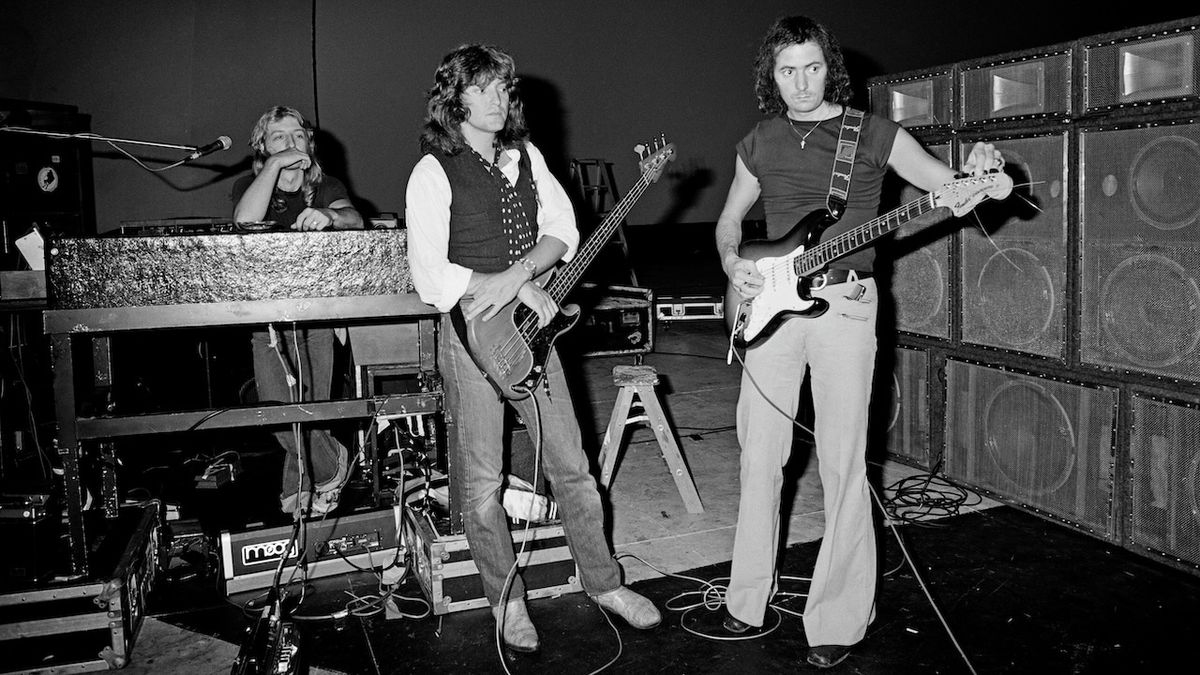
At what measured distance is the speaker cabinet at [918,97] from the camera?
178 inches

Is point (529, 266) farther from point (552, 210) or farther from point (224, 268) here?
point (224, 268)

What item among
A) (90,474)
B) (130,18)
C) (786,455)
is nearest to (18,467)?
(90,474)

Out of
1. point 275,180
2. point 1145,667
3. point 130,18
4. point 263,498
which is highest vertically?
point 130,18

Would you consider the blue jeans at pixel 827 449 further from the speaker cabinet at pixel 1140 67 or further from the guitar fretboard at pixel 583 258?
the speaker cabinet at pixel 1140 67

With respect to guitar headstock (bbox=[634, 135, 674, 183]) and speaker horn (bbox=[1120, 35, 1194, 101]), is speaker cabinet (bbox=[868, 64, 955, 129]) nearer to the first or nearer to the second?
speaker horn (bbox=[1120, 35, 1194, 101])

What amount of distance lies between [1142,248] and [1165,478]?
0.94 meters

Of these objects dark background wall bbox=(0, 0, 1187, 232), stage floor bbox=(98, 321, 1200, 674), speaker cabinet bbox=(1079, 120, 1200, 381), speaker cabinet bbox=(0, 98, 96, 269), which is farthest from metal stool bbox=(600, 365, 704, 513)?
dark background wall bbox=(0, 0, 1187, 232)

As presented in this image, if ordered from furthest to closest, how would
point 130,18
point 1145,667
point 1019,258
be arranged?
point 130,18 → point 1019,258 → point 1145,667

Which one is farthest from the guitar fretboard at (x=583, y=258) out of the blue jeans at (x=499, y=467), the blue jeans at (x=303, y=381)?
the blue jeans at (x=303, y=381)

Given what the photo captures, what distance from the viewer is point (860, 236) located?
2674 mm

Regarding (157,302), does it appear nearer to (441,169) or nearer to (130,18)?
(441,169)

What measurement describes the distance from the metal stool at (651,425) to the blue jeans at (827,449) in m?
1.26

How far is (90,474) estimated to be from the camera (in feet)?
12.7

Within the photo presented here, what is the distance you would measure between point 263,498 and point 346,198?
162 centimetres
